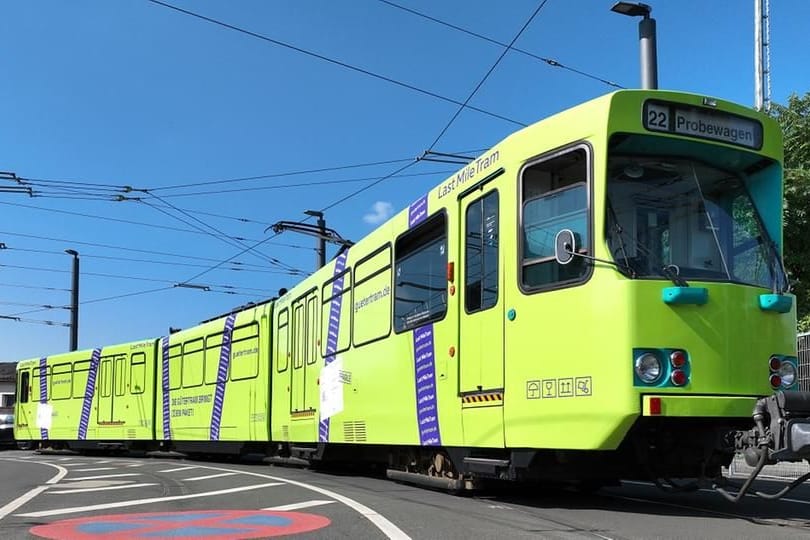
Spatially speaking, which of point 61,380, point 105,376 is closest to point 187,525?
point 105,376

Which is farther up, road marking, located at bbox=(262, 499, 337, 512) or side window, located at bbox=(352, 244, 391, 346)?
side window, located at bbox=(352, 244, 391, 346)

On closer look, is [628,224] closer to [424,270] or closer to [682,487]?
[682,487]

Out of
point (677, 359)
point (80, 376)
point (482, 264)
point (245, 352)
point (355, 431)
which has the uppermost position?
point (482, 264)

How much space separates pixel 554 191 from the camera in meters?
7.46

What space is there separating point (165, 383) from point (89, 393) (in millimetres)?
4498

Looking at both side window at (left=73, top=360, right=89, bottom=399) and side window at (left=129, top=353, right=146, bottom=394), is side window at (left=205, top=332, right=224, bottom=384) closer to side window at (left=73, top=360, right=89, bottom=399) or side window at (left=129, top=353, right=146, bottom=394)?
side window at (left=129, top=353, right=146, bottom=394)

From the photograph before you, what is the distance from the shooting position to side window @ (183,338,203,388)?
19.3m

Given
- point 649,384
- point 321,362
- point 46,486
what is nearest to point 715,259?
point 649,384

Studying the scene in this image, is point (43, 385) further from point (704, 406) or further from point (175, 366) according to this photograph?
point (704, 406)

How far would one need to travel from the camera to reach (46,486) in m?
11.6

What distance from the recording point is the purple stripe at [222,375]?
17.9 meters

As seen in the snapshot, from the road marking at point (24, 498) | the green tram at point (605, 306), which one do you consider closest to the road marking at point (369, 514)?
the green tram at point (605, 306)

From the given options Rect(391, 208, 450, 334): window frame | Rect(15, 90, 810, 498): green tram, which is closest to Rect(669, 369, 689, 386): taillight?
Rect(15, 90, 810, 498): green tram

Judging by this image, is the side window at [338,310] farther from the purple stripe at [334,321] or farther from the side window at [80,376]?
the side window at [80,376]
